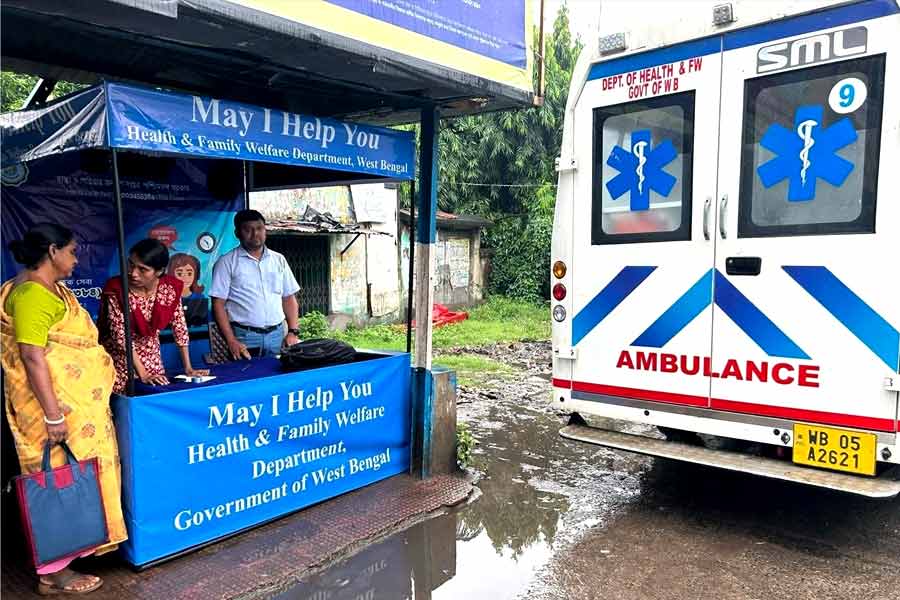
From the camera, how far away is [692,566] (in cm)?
Answer: 363

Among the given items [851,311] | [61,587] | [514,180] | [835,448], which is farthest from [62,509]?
[514,180]

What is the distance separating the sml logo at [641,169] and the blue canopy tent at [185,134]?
1428mm

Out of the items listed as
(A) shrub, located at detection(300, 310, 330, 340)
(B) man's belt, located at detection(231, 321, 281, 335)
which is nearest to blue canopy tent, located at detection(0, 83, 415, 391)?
(B) man's belt, located at detection(231, 321, 281, 335)

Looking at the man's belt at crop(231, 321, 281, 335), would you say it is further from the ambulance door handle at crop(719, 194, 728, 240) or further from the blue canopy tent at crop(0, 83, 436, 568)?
the ambulance door handle at crop(719, 194, 728, 240)

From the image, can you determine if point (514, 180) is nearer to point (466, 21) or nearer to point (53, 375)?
point (466, 21)

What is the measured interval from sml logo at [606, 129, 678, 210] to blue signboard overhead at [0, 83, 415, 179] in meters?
1.58

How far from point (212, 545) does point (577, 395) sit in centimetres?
246

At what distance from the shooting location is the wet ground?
11.3 feet

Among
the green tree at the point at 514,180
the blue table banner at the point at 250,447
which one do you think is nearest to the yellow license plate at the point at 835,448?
the blue table banner at the point at 250,447

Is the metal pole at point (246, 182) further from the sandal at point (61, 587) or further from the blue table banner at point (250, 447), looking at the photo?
the sandal at point (61, 587)

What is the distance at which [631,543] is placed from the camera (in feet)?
12.9

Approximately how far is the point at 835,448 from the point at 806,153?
5.21ft

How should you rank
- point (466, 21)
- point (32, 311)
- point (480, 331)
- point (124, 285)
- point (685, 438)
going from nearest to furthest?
point (32, 311)
point (124, 285)
point (466, 21)
point (685, 438)
point (480, 331)

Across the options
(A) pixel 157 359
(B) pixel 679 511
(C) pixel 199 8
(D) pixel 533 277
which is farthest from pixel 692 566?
(D) pixel 533 277
